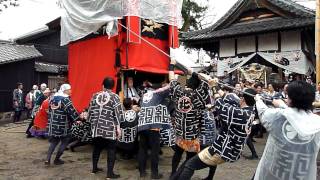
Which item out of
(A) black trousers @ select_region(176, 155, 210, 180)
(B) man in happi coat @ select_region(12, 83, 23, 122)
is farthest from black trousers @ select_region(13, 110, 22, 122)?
(A) black trousers @ select_region(176, 155, 210, 180)

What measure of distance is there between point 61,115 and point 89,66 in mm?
2255

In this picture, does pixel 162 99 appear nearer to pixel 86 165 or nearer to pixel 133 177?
pixel 133 177

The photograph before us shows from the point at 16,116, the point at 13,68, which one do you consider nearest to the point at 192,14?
the point at 13,68

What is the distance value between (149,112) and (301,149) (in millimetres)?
3604

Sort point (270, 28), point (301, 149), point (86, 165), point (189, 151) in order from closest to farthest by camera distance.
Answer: point (301, 149) → point (189, 151) → point (86, 165) → point (270, 28)

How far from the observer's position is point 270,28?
15023 millimetres

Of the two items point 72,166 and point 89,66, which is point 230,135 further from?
point 89,66

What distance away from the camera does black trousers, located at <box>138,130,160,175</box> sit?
21.7 ft

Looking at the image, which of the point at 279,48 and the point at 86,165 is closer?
the point at 86,165

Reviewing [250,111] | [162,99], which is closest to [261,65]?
[162,99]

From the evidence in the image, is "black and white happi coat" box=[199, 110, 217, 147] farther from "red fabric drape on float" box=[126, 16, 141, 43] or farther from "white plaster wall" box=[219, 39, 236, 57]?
"white plaster wall" box=[219, 39, 236, 57]

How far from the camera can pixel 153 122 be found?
6.63 meters

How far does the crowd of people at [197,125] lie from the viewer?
3492mm

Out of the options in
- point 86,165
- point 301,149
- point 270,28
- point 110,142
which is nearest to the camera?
point 301,149
